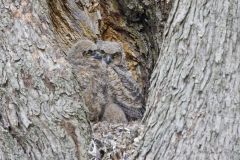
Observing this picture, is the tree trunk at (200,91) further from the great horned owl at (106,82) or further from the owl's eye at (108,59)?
the owl's eye at (108,59)

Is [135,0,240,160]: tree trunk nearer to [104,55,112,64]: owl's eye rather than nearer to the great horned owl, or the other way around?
the great horned owl

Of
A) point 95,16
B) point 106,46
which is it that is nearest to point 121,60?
point 106,46

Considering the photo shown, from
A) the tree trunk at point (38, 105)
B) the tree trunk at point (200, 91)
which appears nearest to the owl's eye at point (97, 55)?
the tree trunk at point (38, 105)

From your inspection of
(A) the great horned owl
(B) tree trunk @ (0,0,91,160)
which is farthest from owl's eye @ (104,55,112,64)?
(B) tree trunk @ (0,0,91,160)

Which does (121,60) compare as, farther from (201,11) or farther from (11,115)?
(201,11)

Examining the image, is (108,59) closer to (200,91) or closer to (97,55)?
(97,55)
